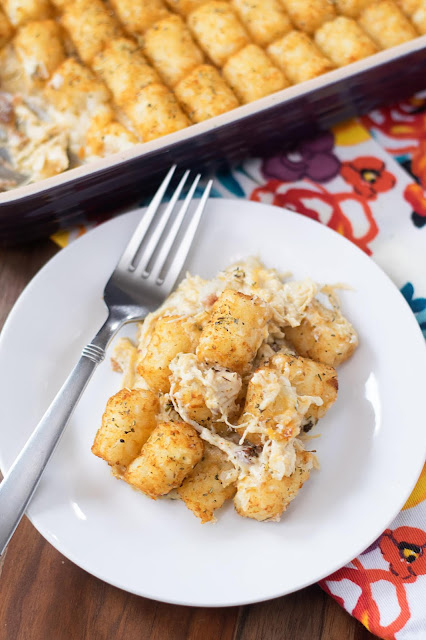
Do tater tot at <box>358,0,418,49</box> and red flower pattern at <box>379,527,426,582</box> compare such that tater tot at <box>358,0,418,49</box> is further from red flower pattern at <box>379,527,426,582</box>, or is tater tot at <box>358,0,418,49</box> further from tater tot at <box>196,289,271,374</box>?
red flower pattern at <box>379,527,426,582</box>

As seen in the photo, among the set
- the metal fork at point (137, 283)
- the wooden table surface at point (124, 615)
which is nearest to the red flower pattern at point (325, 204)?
the metal fork at point (137, 283)

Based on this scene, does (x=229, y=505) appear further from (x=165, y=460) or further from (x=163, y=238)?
(x=163, y=238)

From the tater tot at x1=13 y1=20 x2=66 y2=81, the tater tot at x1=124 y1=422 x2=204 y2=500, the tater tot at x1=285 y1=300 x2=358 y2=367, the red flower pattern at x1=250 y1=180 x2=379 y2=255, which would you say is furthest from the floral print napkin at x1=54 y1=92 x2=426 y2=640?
the tater tot at x1=124 y1=422 x2=204 y2=500

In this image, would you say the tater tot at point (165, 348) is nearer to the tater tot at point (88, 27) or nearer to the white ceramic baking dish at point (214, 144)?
the white ceramic baking dish at point (214, 144)

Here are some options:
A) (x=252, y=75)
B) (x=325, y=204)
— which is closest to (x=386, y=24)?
(x=252, y=75)

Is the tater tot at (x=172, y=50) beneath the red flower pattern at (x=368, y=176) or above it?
above

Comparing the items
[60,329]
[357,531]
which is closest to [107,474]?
[60,329]

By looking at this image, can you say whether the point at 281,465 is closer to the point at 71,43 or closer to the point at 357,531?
the point at 357,531
